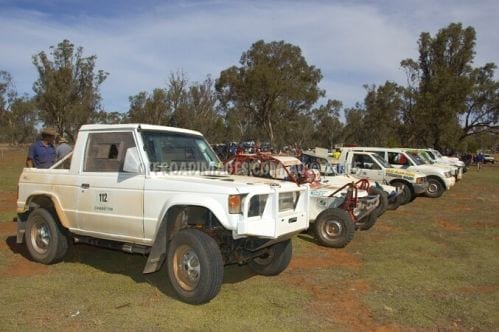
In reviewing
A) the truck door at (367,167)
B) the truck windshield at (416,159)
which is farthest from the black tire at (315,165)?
the truck windshield at (416,159)

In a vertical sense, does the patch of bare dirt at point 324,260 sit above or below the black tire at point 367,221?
below

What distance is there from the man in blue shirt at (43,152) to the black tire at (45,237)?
207 centimetres

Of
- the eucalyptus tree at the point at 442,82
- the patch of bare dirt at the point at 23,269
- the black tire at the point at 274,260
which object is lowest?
the patch of bare dirt at the point at 23,269

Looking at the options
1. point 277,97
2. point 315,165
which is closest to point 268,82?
point 277,97

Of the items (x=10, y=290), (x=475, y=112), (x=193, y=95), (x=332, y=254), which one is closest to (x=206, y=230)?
(x=10, y=290)

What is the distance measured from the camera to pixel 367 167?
593 inches

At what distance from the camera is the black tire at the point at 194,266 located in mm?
4965

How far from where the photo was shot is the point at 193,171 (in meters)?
6.02

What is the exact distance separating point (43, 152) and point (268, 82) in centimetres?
3006

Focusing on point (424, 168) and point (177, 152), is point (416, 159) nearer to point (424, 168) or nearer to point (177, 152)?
point (424, 168)

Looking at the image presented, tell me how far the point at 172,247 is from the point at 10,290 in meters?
2.08

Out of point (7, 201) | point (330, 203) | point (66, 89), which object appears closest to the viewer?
point (330, 203)

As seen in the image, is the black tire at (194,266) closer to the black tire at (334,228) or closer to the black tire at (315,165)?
the black tire at (334,228)

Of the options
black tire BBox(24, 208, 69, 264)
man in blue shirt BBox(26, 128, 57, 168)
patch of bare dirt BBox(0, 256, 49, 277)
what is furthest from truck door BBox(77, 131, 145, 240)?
man in blue shirt BBox(26, 128, 57, 168)
